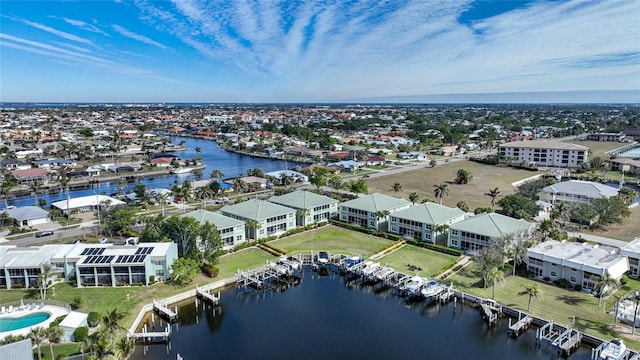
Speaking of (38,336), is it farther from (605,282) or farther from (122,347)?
(605,282)

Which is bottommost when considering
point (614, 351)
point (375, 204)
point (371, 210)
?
point (614, 351)

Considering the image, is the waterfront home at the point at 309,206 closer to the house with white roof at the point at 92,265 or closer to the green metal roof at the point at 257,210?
the green metal roof at the point at 257,210

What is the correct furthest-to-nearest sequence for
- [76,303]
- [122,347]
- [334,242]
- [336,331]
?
1. [334,242]
2. [76,303]
3. [336,331]
4. [122,347]

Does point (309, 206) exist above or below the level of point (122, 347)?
above

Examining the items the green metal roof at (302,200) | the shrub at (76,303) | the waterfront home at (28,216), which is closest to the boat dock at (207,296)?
the shrub at (76,303)

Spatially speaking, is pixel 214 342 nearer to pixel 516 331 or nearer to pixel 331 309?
pixel 331 309

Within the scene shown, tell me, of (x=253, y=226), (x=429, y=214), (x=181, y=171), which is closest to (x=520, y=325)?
(x=429, y=214)

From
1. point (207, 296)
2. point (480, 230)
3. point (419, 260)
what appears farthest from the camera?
point (480, 230)

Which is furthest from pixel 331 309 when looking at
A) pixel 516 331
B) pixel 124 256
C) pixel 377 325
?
pixel 124 256
